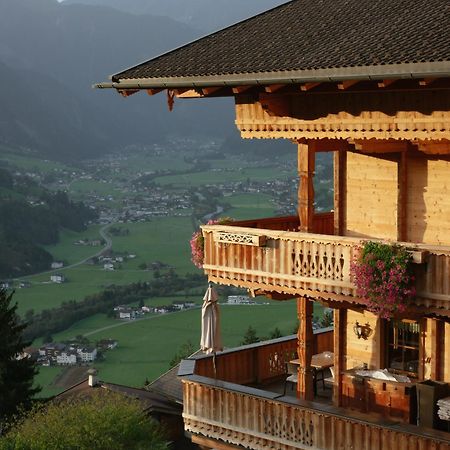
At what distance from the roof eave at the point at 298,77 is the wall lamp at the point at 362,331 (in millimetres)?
5022

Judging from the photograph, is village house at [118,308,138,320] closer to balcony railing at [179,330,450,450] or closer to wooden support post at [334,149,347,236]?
balcony railing at [179,330,450,450]

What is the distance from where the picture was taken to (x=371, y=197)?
17.9m

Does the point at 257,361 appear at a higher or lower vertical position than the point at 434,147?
lower

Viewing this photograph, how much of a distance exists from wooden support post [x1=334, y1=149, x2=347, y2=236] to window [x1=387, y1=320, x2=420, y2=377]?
6.01 feet

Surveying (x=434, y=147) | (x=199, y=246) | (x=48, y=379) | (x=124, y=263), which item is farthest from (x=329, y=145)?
(x=124, y=263)

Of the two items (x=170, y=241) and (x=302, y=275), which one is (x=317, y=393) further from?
(x=170, y=241)

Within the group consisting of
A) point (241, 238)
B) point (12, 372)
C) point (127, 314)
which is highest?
point (241, 238)

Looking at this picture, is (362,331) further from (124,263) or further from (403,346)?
(124,263)

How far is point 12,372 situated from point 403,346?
22.7 meters

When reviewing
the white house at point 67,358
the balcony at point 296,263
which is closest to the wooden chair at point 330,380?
the balcony at point 296,263

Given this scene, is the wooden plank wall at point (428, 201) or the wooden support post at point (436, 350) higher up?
the wooden plank wall at point (428, 201)

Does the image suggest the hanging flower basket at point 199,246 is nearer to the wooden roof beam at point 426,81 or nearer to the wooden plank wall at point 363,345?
the wooden plank wall at point 363,345

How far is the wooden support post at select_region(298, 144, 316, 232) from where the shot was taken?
16.9m

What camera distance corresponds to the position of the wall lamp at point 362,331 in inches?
724
